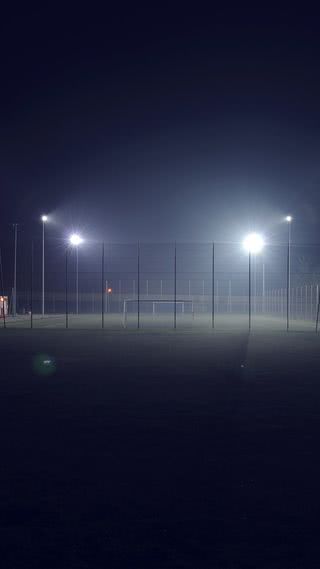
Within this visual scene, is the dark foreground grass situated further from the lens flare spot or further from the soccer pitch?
the soccer pitch

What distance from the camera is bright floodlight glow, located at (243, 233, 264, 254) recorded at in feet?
140

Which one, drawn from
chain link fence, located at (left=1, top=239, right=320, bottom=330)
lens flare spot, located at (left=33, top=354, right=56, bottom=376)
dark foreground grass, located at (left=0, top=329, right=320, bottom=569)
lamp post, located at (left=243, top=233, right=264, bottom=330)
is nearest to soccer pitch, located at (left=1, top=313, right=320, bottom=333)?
lamp post, located at (left=243, top=233, right=264, bottom=330)

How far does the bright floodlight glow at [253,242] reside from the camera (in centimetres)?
4264

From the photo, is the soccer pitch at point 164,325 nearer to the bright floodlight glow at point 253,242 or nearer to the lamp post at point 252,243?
the lamp post at point 252,243

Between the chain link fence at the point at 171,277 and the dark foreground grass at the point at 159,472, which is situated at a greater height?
the chain link fence at the point at 171,277

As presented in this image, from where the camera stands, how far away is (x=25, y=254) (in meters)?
74.2

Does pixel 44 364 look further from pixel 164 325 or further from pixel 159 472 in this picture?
pixel 164 325

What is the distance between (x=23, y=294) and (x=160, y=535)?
75538 mm

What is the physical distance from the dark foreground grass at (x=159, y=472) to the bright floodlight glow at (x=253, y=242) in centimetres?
2634

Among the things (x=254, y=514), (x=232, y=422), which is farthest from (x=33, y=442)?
(x=254, y=514)

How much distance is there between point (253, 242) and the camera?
48.2 metres

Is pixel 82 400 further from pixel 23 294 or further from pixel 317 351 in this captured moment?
pixel 23 294

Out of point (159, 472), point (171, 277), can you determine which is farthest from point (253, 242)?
point (159, 472)

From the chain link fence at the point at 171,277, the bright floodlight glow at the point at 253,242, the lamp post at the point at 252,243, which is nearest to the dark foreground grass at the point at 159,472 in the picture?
the lamp post at the point at 252,243
